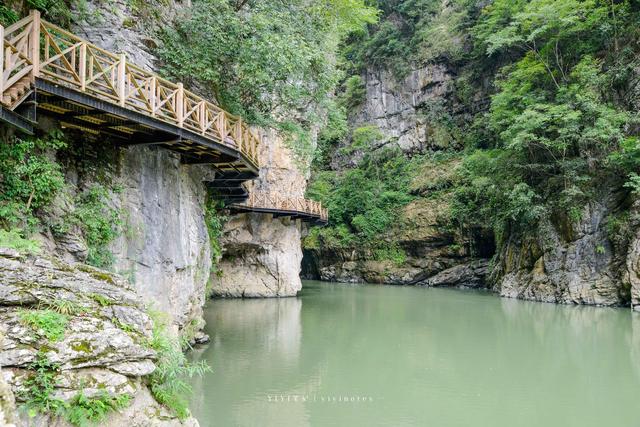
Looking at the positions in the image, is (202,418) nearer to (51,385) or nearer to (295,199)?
(51,385)

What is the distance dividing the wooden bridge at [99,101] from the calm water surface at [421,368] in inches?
179

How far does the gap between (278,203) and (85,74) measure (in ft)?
52.0

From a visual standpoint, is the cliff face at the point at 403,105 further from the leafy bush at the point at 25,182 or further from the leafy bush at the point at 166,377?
the leafy bush at the point at 166,377

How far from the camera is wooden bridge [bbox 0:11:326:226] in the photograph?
6.26m

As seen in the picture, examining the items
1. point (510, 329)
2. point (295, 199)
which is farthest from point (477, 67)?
point (510, 329)

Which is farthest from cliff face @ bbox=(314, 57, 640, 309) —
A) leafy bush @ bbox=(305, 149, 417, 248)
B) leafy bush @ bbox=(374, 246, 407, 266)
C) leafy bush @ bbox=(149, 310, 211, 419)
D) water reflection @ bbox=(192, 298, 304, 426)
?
leafy bush @ bbox=(149, 310, 211, 419)

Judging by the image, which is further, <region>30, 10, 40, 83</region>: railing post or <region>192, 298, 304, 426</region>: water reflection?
<region>192, 298, 304, 426</region>: water reflection

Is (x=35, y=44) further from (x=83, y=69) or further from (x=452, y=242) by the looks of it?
(x=452, y=242)

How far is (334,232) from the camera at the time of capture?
116ft

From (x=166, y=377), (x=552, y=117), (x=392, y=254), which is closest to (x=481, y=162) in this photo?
(x=552, y=117)

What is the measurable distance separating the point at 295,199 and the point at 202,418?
1707cm

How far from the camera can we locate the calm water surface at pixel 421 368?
7.75m

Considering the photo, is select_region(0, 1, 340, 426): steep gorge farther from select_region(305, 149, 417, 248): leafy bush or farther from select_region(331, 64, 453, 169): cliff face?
select_region(331, 64, 453, 169): cliff face

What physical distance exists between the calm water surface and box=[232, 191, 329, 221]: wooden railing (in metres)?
5.10
